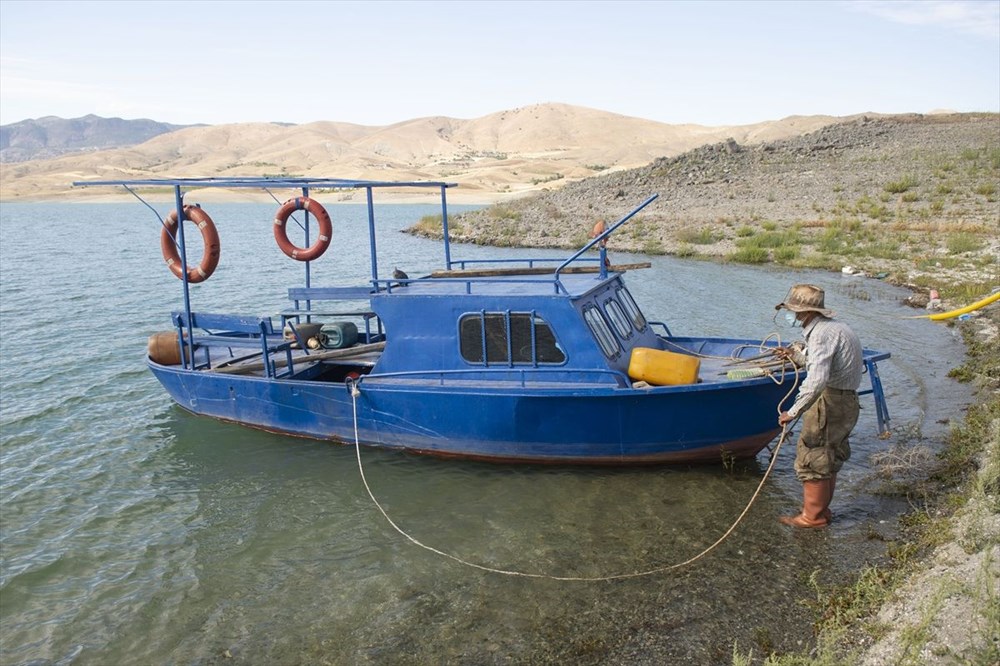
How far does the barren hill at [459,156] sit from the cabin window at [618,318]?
70.9 meters

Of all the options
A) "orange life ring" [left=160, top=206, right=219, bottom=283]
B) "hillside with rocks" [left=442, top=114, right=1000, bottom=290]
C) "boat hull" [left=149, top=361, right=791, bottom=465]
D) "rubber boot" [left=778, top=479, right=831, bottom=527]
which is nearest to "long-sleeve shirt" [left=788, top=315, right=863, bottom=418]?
"rubber boot" [left=778, top=479, right=831, bottom=527]

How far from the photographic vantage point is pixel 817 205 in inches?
1329

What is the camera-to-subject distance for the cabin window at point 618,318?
10320 mm

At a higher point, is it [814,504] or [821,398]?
[821,398]

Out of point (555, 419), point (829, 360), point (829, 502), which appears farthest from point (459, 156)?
point (829, 360)

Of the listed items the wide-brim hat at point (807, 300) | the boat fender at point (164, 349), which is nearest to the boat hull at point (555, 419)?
the wide-brim hat at point (807, 300)

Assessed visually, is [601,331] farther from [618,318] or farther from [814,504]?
[814,504]

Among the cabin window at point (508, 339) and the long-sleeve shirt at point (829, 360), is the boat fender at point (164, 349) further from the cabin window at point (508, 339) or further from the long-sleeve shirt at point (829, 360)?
the long-sleeve shirt at point (829, 360)

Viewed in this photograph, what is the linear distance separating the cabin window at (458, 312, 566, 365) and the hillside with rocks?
1589 cm

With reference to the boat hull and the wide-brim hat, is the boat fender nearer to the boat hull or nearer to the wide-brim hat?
the boat hull

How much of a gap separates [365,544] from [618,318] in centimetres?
472

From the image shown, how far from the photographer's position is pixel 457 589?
737 centimetres

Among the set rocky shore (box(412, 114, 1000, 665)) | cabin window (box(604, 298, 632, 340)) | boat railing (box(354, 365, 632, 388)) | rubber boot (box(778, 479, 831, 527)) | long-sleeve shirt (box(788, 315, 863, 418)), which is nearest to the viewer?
rocky shore (box(412, 114, 1000, 665))

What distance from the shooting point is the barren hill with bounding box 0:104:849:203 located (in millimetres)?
107562
